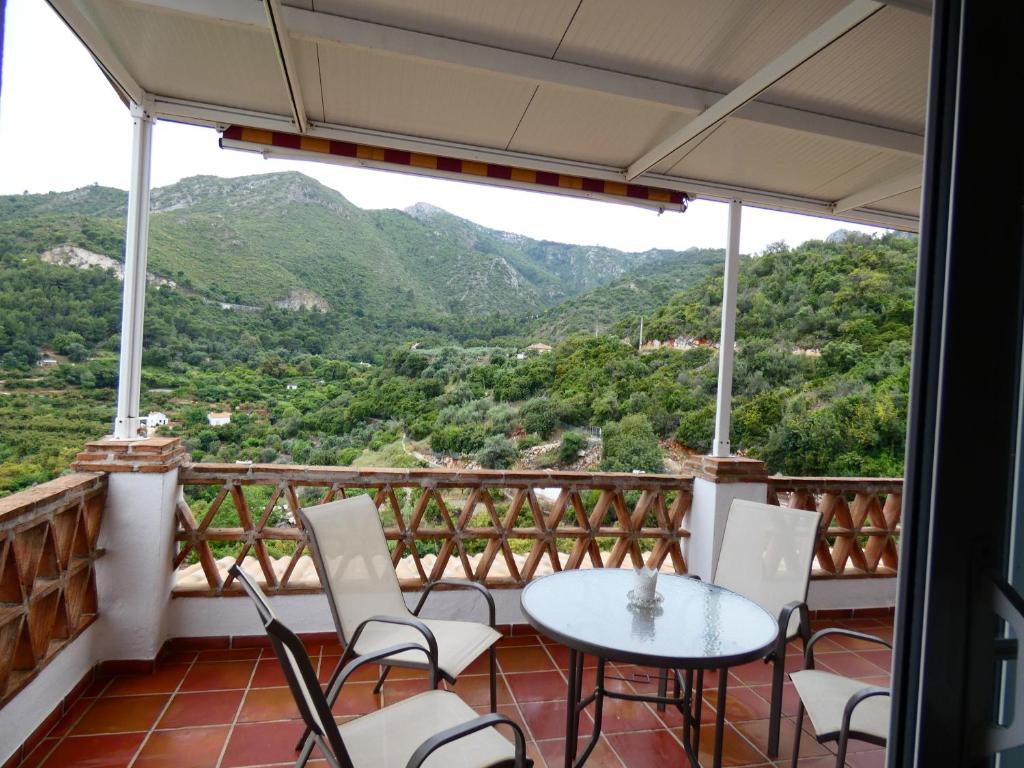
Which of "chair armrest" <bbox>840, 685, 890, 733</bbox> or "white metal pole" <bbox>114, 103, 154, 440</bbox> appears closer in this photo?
"chair armrest" <bbox>840, 685, 890, 733</bbox>

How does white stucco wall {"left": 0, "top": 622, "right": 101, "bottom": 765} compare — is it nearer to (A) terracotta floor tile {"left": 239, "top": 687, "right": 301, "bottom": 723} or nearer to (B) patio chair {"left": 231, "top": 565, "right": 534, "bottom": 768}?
(A) terracotta floor tile {"left": 239, "top": 687, "right": 301, "bottom": 723}

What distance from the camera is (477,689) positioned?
3064 millimetres

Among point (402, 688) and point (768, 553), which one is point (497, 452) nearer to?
point (402, 688)

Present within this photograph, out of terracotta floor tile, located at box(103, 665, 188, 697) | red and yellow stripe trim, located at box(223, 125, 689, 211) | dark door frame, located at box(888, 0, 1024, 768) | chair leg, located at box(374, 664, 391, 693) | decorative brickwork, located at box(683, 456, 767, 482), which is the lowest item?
terracotta floor tile, located at box(103, 665, 188, 697)

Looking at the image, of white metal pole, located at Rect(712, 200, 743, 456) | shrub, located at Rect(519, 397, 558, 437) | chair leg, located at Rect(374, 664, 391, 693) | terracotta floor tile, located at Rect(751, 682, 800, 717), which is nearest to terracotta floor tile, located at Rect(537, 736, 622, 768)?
chair leg, located at Rect(374, 664, 391, 693)

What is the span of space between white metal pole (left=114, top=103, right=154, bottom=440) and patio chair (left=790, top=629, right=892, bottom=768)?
11.3 feet

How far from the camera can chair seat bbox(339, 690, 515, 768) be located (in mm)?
1786

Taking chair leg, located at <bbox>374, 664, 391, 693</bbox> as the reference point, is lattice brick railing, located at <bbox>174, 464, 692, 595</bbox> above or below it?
above

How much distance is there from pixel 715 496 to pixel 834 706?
1.85m

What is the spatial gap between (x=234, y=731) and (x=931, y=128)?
10.4 ft

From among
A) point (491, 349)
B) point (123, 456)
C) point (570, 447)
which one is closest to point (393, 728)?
point (123, 456)

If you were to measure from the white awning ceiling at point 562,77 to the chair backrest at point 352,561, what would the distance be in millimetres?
2058

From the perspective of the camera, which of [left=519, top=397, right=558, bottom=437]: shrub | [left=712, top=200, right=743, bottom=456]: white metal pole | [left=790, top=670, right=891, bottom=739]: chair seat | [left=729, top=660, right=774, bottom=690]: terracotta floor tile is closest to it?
[left=790, top=670, right=891, bottom=739]: chair seat

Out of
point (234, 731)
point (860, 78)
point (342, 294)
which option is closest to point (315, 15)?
point (860, 78)
